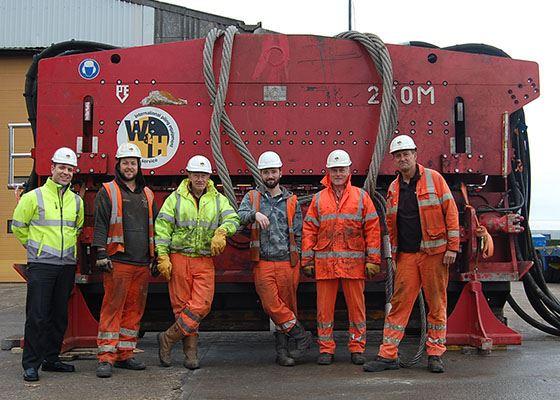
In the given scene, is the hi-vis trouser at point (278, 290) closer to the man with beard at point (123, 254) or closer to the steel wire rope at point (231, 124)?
the steel wire rope at point (231, 124)

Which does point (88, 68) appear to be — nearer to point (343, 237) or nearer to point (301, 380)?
point (343, 237)

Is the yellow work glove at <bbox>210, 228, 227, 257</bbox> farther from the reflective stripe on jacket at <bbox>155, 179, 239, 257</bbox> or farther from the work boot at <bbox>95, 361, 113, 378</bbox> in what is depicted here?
the work boot at <bbox>95, 361, 113, 378</bbox>

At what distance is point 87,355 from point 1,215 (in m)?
9.61

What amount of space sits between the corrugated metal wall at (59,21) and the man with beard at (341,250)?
1014 centimetres

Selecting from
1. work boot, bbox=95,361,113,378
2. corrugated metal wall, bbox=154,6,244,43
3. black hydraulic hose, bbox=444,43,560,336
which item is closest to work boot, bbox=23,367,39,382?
work boot, bbox=95,361,113,378

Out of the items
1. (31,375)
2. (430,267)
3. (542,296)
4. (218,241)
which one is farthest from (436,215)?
(31,375)

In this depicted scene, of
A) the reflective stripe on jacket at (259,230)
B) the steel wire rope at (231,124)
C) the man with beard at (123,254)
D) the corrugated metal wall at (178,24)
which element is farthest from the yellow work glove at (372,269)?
the corrugated metal wall at (178,24)

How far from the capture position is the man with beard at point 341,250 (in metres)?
5.32

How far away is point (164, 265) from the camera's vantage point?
17.0 feet

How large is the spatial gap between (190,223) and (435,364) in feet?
6.94

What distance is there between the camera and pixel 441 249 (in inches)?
201

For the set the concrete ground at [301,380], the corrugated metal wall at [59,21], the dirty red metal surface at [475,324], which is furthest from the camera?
the corrugated metal wall at [59,21]

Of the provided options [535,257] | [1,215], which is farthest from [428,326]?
[1,215]

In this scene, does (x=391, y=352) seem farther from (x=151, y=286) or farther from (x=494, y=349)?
(x=151, y=286)
